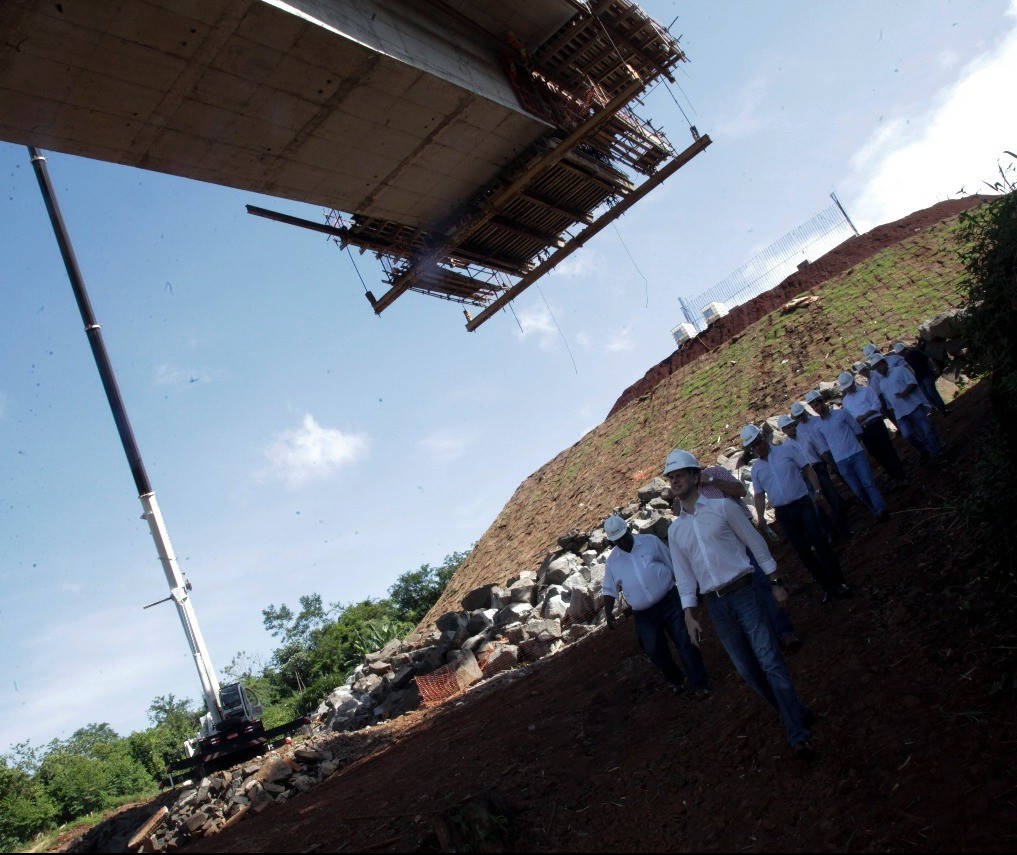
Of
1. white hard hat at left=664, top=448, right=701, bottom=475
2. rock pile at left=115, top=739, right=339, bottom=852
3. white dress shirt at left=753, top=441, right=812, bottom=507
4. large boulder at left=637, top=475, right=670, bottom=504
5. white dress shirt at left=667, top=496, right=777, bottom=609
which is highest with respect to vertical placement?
large boulder at left=637, top=475, right=670, bottom=504

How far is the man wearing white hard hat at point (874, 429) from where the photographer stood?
31.1 feet

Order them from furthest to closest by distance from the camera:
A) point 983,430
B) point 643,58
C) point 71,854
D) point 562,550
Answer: point 562,550
point 71,854
point 643,58
point 983,430

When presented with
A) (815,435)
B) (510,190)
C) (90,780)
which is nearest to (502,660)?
(815,435)

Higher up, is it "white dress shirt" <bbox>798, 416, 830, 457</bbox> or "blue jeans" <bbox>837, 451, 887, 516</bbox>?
"white dress shirt" <bbox>798, 416, 830, 457</bbox>

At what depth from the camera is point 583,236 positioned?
36.4 ft

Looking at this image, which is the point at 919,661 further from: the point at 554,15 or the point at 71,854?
the point at 71,854

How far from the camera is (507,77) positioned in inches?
360

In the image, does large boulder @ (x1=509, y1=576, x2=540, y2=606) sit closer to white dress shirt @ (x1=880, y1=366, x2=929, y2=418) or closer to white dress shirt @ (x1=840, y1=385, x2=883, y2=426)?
white dress shirt @ (x1=840, y1=385, x2=883, y2=426)

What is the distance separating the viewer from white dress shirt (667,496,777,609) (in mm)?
4402

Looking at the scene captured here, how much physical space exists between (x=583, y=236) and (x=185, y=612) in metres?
10.2

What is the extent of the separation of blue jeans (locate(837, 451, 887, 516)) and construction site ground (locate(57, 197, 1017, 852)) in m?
0.32

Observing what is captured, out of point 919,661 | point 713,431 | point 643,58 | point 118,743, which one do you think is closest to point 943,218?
point 713,431

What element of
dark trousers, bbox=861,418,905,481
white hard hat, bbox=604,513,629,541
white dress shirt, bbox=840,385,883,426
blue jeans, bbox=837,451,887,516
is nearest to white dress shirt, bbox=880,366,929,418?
white dress shirt, bbox=840,385,883,426

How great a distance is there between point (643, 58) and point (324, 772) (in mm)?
10306
